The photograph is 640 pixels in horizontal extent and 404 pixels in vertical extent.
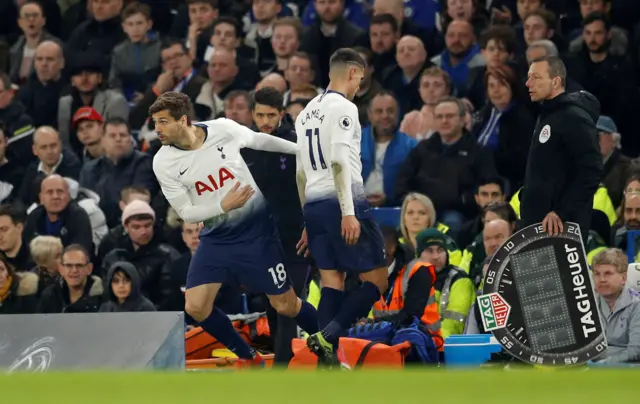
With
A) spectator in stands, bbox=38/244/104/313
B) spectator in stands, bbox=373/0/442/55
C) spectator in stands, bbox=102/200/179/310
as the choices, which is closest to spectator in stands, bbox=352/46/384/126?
spectator in stands, bbox=373/0/442/55

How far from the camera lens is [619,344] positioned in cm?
1102

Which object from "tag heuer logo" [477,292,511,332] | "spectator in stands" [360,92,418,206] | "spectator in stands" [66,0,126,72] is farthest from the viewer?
"spectator in stands" [66,0,126,72]

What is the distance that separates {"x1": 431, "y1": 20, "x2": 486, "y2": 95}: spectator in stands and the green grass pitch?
8828 mm

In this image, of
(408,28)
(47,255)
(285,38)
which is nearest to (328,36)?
(285,38)

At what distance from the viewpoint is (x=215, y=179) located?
35.0ft

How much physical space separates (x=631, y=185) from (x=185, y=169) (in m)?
3.77

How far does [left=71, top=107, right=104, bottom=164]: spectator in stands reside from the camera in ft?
52.0

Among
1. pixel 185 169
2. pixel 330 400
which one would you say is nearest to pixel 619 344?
pixel 185 169

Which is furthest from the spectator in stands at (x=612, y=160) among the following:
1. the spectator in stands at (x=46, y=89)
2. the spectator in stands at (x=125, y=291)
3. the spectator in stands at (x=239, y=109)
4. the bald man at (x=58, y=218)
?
the spectator in stands at (x=46, y=89)

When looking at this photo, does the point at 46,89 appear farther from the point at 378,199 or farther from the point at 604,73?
the point at 604,73

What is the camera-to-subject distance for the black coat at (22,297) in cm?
1352

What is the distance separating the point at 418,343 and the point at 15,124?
6.94m

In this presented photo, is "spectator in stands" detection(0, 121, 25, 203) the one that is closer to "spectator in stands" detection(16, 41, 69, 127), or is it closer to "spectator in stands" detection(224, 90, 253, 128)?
"spectator in stands" detection(16, 41, 69, 127)

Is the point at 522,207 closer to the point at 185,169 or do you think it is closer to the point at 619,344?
the point at 619,344
